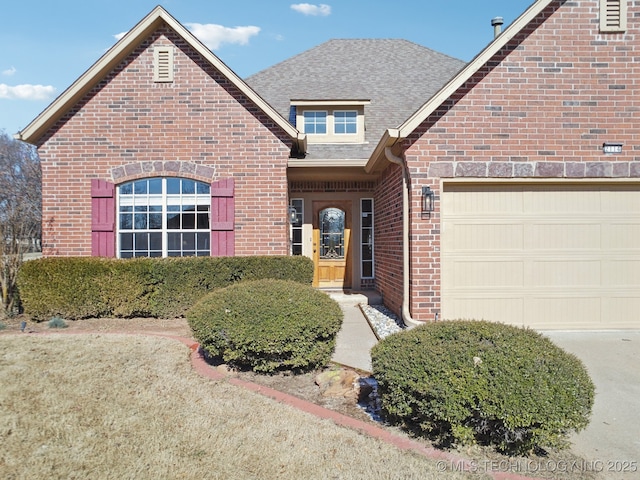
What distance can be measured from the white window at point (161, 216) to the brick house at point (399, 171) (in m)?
0.03

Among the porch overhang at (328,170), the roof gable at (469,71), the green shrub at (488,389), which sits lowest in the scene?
the green shrub at (488,389)

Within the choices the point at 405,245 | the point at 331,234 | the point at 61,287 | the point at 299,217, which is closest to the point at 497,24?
the point at 331,234

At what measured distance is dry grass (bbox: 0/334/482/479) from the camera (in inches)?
112

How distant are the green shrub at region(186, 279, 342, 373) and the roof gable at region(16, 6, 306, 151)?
15.4 feet

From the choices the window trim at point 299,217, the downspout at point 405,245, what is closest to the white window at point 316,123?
the window trim at point 299,217

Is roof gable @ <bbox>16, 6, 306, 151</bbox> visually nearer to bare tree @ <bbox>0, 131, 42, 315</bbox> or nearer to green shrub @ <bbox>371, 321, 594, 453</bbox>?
bare tree @ <bbox>0, 131, 42, 315</bbox>

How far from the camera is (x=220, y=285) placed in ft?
25.6

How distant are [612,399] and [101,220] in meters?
8.89

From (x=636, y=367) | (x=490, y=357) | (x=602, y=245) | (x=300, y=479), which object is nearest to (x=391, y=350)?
(x=490, y=357)

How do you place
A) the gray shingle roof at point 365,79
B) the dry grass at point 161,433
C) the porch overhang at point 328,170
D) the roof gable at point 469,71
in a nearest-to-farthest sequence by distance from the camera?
the dry grass at point 161,433
the roof gable at point 469,71
the porch overhang at point 328,170
the gray shingle roof at point 365,79

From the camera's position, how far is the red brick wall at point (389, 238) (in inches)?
307

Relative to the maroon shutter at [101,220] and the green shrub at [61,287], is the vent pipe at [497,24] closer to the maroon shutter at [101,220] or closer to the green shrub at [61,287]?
the maroon shutter at [101,220]

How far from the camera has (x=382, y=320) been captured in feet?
25.7

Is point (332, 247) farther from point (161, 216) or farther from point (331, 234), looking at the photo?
point (161, 216)
